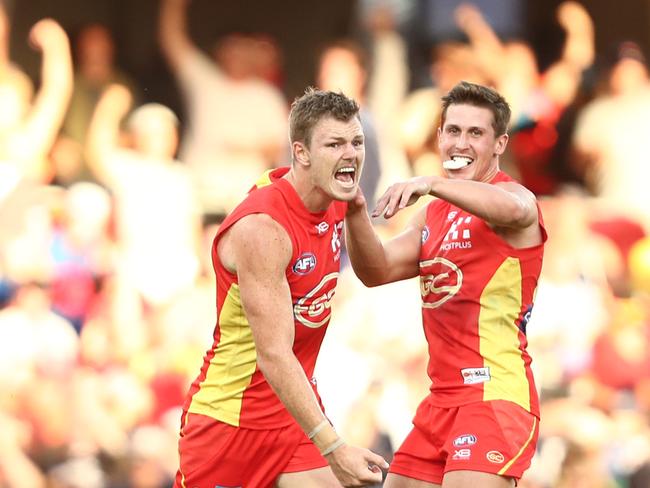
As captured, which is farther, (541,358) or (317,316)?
(541,358)

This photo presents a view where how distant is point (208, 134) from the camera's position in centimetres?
1034

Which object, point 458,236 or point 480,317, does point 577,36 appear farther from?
point 480,317

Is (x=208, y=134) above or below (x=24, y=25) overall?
below

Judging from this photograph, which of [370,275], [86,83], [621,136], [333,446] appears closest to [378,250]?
[370,275]

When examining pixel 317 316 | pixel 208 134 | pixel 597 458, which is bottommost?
pixel 597 458

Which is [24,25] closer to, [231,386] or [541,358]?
[541,358]

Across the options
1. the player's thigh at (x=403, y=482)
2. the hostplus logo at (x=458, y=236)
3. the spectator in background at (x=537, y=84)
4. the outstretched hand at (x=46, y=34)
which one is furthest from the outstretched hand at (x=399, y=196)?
the outstretched hand at (x=46, y=34)

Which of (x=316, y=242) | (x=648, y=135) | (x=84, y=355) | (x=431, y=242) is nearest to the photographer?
(x=316, y=242)

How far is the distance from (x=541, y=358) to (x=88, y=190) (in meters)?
3.79

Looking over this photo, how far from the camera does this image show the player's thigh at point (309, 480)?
5.53 metres

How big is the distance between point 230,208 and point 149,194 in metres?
0.64

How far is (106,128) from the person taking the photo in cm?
1027

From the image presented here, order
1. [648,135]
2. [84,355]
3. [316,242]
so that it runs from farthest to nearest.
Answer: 1. [648,135]
2. [84,355]
3. [316,242]

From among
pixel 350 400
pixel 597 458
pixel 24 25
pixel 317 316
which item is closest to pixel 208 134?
pixel 24 25
